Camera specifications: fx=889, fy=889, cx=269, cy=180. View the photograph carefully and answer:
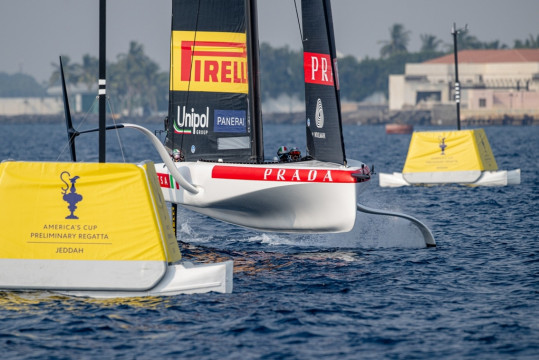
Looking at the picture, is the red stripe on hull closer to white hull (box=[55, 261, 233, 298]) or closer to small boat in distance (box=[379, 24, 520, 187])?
white hull (box=[55, 261, 233, 298])

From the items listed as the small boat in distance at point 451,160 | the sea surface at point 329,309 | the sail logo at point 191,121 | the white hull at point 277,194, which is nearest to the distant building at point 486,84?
the small boat in distance at point 451,160

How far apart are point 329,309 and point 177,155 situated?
708cm

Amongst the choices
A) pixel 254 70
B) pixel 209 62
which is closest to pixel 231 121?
pixel 254 70

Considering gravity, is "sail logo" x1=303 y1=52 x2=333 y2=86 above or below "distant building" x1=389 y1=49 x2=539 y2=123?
below

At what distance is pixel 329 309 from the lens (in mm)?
11516

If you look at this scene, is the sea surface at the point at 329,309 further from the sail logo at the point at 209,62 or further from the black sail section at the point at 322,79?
the sail logo at the point at 209,62

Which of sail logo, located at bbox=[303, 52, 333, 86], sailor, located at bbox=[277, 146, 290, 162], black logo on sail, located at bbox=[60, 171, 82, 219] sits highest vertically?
sail logo, located at bbox=[303, 52, 333, 86]

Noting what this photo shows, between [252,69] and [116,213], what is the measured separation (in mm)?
6554

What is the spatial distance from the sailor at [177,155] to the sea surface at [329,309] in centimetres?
190

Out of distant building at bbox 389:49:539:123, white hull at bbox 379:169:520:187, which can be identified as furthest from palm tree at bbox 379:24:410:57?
white hull at bbox 379:169:520:187

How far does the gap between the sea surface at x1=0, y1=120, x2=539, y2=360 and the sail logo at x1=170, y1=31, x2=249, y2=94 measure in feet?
10.5

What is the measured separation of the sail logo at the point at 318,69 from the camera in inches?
608

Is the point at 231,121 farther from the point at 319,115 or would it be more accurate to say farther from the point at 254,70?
the point at 319,115

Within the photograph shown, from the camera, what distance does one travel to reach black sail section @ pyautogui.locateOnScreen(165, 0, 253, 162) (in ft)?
56.5
